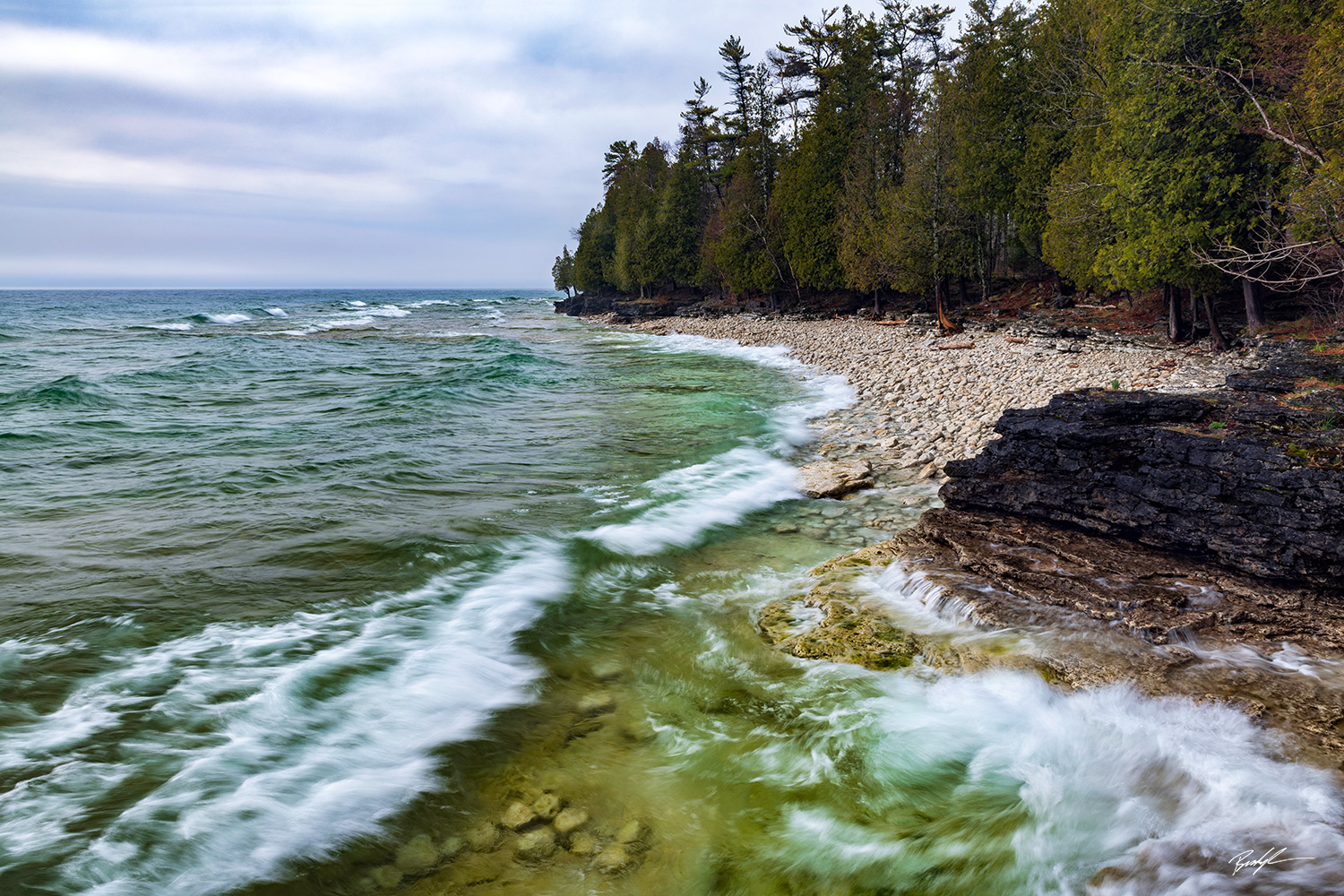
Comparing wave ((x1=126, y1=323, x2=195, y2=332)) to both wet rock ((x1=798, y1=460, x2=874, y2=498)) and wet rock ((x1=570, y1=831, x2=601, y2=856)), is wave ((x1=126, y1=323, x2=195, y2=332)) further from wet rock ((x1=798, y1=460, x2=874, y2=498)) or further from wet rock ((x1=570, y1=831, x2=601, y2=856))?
wet rock ((x1=570, y1=831, x2=601, y2=856))

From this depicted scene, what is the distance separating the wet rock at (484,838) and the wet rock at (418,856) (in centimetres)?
18

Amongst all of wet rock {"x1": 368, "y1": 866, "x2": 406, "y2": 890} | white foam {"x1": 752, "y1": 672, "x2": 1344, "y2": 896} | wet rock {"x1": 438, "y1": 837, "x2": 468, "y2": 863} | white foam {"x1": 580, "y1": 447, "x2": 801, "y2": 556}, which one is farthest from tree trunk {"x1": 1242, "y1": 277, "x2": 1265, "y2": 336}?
wet rock {"x1": 368, "y1": 866, "x2": 406, "y2": 890}

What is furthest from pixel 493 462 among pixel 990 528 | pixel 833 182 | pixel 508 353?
pixel 833 182

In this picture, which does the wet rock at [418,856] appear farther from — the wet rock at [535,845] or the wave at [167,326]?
the wave at [167,326]

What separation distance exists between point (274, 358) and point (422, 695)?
101 ft

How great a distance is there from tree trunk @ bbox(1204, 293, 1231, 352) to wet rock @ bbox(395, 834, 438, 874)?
19.1 m

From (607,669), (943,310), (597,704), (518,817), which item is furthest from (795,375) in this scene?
(518,817)

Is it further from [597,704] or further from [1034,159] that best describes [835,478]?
[1034,159]

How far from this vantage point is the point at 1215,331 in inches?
Result: 616

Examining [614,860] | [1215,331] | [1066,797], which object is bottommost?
[1066,797]

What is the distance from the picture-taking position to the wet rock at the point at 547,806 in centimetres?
356

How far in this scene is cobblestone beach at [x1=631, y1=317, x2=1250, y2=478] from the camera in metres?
10.9

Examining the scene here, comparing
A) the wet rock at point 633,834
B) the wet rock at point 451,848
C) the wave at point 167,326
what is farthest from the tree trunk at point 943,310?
the wave at point 167,326

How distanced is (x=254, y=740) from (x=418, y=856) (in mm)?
1746
